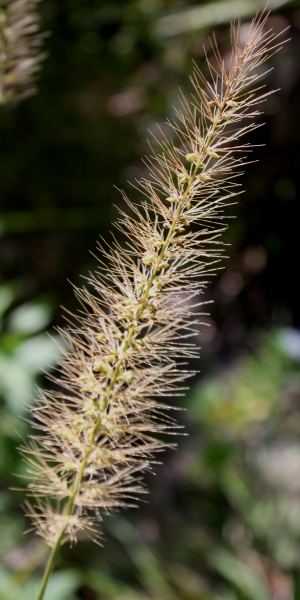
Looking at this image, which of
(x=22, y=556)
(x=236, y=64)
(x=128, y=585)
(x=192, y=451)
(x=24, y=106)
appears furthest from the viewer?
(x=24, y=106)

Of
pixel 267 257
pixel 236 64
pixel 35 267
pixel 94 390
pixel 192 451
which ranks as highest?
A: pixel 236 64

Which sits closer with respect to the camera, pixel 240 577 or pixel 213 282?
pixel 240 577

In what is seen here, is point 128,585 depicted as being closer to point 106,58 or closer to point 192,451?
point 192,451

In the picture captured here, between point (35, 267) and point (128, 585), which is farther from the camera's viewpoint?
point (35, 267)

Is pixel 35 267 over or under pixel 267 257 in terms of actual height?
over

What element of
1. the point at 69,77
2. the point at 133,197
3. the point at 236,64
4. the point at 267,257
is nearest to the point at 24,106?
the point at 69,77

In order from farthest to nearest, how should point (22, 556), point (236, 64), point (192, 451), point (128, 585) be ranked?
1. point (192, 451)
2. point (128, 585)
3. point (22, 556)
4. point (236, 64)

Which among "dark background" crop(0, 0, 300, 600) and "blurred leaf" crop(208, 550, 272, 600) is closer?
"blurred leaf" crop(208, 550, 272, 600)

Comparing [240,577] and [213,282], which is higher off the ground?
[213,282]
